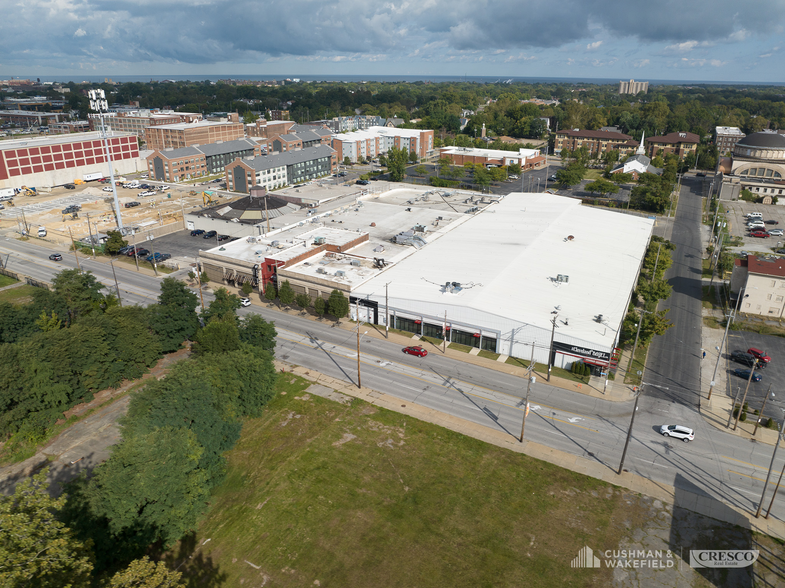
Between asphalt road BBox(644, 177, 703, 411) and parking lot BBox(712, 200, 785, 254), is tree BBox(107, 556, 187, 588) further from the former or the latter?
parking lot BBox(712, 200, 785, 254)

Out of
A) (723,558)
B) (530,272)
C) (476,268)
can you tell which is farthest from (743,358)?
(476,268)

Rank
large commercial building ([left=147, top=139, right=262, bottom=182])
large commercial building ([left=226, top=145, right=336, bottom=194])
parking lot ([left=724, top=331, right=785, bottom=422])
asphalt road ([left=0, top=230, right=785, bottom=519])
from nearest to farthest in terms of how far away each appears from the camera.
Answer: asphalt road ([left=0, top=230, right=785, bottom=519]) < parking lot ([left=724, top=331, right=785, bottom=422]) < large commercial building ([left=226, top=145, right=336, bottom=194]) < large commercial building ([left=147, top=139, right=262, bottom=182])

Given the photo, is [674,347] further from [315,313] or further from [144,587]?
[144,587]

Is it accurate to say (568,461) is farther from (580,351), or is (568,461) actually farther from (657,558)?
(580,351)

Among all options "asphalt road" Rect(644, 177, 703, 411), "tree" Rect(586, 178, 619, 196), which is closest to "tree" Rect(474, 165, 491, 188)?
"tree" Rect(586, 178, 619, 196)

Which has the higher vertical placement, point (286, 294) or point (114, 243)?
point (114, 243)

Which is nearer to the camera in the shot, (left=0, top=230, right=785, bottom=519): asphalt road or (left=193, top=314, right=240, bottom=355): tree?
(left=0, top=230, right=785, bottom=519): asphalt road
